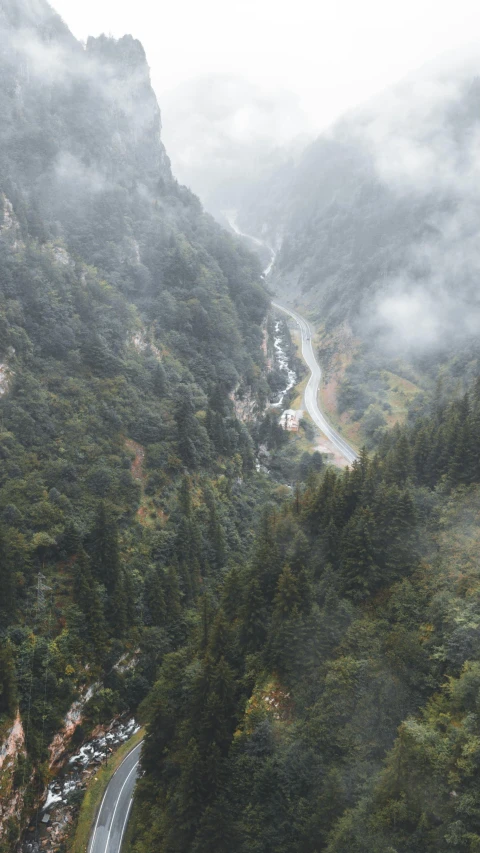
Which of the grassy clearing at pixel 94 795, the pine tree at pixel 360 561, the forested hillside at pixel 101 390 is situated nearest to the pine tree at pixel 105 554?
the forested hillside at pixel 101 390

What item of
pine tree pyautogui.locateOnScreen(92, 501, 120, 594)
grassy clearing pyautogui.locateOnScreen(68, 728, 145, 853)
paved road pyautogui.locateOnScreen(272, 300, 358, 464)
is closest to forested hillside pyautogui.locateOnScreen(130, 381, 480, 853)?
grassy clearing pyautogui.locateOnScreen(68, 728, 145, 853)

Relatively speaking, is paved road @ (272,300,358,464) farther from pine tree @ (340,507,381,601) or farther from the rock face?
the rock face

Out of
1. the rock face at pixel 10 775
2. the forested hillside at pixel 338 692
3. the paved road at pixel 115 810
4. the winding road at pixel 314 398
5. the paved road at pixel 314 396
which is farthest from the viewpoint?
the paved road at pixel 314 396

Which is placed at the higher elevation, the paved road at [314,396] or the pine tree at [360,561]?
the paved road at [314,396]

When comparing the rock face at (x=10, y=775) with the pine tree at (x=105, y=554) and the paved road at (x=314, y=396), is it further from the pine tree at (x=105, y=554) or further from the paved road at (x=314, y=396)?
the paved road at (x=314, y=396)

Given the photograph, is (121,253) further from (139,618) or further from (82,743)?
(82,743)

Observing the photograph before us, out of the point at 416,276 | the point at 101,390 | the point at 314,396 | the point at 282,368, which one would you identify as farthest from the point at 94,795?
the point at 416,276
